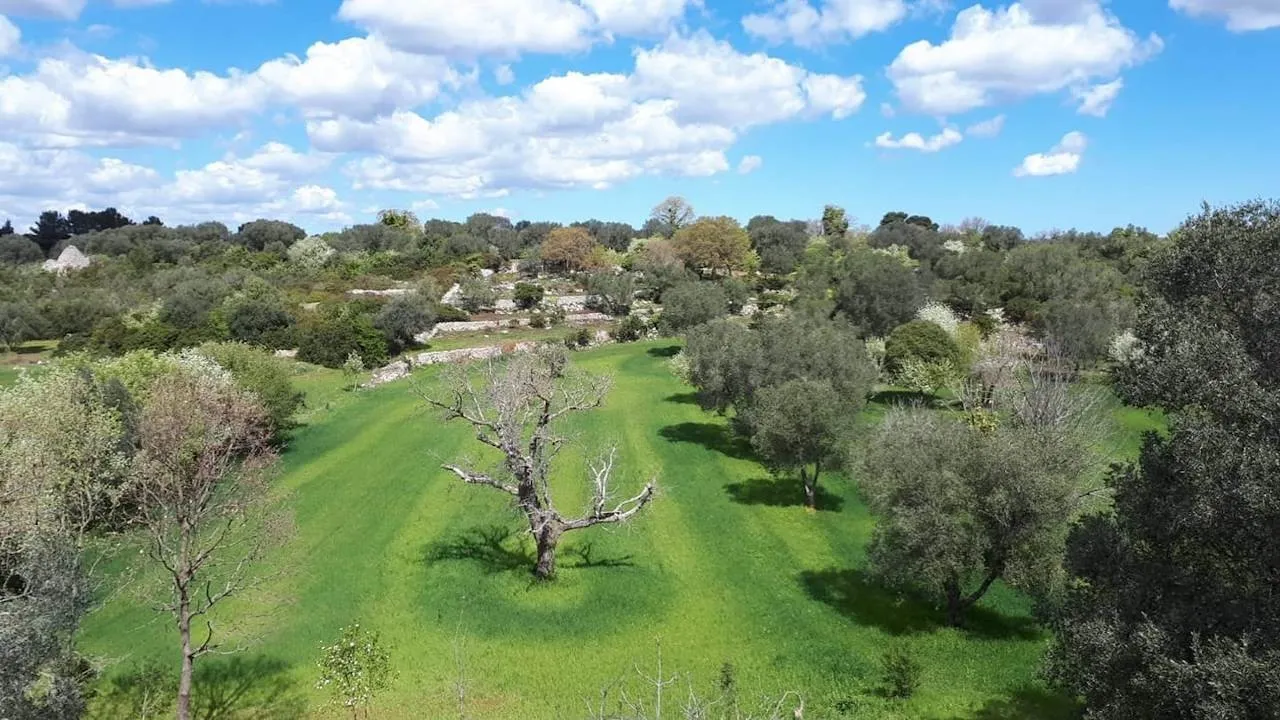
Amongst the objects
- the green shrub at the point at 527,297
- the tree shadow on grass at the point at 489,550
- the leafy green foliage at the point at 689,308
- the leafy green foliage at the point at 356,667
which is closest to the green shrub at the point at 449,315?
the green shrub at the point at 527,297

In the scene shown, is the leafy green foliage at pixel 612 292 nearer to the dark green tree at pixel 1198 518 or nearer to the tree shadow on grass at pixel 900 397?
the tree shadow on grass at pixel 900 397

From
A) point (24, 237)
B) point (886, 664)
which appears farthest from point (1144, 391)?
point (24, 237)

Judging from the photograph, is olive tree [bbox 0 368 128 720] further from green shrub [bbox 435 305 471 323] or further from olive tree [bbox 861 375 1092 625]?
green shrub [bbox 435 305 471 323]

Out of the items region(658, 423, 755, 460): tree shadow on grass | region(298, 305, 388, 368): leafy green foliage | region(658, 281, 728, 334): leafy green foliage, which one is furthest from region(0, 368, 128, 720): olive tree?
region(658, 281, 728, 334): leafy green foliage

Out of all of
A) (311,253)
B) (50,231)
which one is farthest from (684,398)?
(50,231)

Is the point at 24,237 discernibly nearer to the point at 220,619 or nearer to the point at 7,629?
the point at 220,619

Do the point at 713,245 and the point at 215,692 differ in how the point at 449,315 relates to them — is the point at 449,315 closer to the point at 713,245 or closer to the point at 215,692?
the point at 713,245
